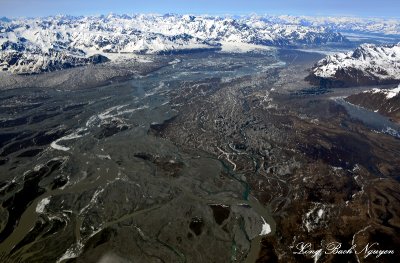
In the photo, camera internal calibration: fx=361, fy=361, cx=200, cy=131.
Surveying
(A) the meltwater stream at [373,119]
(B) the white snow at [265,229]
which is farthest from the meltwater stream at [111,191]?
(A) the meltwater stream at [373,119]

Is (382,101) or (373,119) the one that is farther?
(382,101)

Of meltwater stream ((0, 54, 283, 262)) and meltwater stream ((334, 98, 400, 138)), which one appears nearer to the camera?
meltwater stream ((0, 54, 283, 262))

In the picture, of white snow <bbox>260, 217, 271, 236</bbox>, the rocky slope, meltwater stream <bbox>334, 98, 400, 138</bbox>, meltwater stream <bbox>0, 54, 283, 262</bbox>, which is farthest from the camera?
the rocky slope

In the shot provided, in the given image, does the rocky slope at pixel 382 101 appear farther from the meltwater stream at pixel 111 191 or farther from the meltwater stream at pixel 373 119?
the meltwater stream at pixel 111 191

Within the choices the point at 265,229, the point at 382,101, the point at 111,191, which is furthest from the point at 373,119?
the point at 111,191

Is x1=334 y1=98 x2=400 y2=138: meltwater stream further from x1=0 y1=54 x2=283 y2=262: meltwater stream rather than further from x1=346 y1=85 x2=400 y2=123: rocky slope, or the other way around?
x1=0 y1=54 x2=283 y2=262: meltwater stream

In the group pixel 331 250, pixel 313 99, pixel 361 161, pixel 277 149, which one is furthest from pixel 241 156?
pixel 313 99

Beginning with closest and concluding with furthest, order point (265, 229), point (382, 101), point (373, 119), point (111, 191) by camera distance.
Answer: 1. point (265, 229)
2. point (111, 191)
3. point (373, 119)
4. point (382, 101)

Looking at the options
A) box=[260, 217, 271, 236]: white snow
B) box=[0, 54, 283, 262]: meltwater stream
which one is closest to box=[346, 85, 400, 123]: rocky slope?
box=[0, 54, 283, 262]: meltwater stream

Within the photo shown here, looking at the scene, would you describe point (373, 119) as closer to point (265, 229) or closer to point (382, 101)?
point (382, 101)
